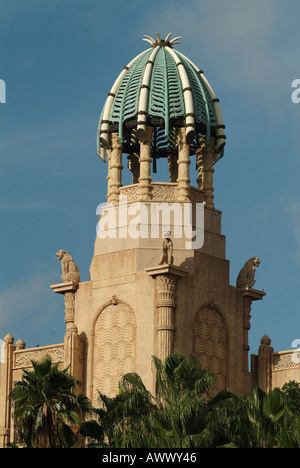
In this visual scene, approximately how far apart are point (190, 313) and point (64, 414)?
1073cm

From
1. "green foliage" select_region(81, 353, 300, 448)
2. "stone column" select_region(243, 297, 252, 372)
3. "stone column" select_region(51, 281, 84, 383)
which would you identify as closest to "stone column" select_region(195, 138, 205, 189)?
"stone column" select_region(243, 297, 252, 372)

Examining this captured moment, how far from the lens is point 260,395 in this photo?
4069 centimetres

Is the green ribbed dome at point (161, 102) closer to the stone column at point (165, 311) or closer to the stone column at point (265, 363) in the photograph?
the stone column at point (165, 311)

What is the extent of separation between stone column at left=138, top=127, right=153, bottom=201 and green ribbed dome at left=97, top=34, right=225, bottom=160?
28 cm

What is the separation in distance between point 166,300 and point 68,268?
17.5 feet

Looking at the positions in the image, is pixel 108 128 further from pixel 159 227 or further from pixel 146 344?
pixel 146 344

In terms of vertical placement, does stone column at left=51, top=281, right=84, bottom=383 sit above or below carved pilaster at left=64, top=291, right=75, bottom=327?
below

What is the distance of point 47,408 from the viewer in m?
41.8

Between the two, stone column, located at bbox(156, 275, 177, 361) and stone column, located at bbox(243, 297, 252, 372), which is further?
stone column, located at bbox(243, 297, 252, 372)

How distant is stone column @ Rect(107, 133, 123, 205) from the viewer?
54469 millimetres

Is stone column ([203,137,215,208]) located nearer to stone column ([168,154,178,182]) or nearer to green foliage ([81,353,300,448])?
stone column ([168,154,178,182])
